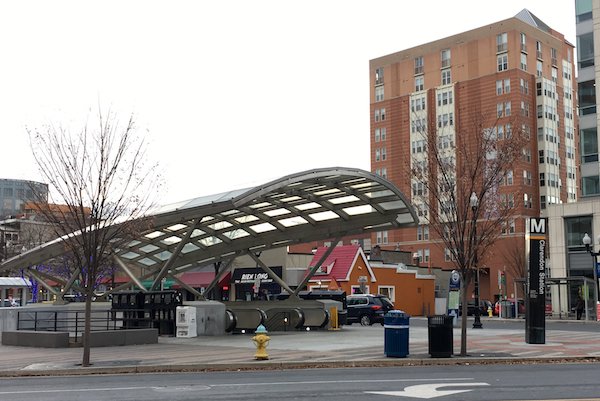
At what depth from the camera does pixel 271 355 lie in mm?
19922

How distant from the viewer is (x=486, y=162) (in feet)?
73.8

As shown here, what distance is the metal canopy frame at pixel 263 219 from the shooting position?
92.5 feet

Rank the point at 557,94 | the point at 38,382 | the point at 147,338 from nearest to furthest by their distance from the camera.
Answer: the point at 38,382
the point at 147,338
the point at 557,94

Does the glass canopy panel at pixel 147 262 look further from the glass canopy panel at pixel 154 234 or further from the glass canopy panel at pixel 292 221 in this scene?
the glass canopy panel at pixel 292 221

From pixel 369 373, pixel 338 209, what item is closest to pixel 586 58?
pixel 338 209

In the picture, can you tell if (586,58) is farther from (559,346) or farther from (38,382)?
(38,382)

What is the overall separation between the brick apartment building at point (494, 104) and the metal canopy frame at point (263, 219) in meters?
49.8

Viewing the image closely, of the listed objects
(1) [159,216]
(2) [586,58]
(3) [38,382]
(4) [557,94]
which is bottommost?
(3) [38,382]

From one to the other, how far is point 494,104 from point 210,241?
59.8 metres

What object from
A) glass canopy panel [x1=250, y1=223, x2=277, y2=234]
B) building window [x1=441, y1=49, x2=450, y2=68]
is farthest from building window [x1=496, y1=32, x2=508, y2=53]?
glass canopy panel [x1=250, y1=223, x2=277, y2=234]

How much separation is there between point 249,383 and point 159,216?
52.7 feet

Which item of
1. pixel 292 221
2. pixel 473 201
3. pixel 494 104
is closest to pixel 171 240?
pixel 292 221

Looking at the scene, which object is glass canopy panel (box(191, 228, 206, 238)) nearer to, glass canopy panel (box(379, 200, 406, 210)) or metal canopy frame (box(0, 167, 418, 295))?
metal canopy frame (box(0, 167, 418, 295))

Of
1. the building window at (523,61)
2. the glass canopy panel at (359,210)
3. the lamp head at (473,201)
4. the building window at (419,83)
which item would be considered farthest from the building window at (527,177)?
the lamp head at (473,201)
